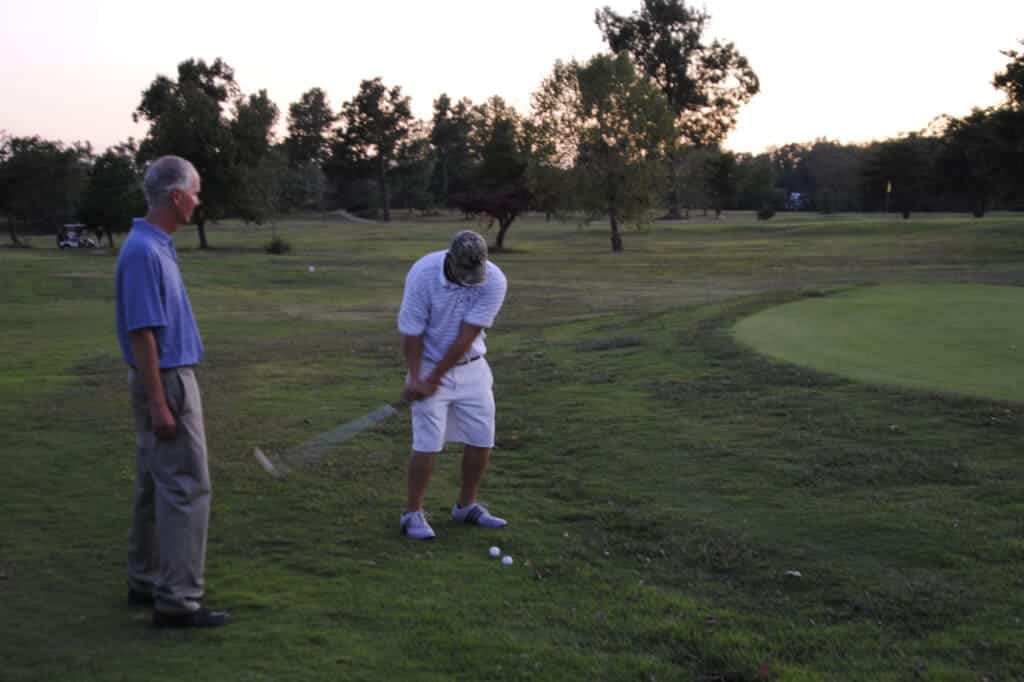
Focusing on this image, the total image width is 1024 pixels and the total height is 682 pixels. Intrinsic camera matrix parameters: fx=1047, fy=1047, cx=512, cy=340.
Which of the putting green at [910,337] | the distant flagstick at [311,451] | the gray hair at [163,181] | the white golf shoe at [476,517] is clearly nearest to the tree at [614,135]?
the putting green at [910,337]

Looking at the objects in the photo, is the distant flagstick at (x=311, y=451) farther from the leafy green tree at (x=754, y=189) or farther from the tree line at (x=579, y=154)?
the leafy green tree at (x=754, y=189)

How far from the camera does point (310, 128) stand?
128 meters

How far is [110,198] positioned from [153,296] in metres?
52.8

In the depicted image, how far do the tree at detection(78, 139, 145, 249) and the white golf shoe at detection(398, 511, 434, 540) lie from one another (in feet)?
166

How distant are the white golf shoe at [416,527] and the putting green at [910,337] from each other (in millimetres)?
5457

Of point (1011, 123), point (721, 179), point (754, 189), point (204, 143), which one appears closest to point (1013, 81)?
point (1011, 123)

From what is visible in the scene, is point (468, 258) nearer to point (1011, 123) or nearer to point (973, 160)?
point (1011, 123)

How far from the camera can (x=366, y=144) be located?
377ft

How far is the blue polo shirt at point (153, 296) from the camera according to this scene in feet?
17.1

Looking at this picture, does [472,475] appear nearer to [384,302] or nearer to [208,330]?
[208,330]

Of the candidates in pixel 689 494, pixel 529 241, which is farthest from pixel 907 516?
pixel 529 241

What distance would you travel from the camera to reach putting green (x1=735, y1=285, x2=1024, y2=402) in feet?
34.7

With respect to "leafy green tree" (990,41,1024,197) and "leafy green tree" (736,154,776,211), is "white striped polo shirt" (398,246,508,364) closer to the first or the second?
"leafy green tree" (990,41,1024,197)

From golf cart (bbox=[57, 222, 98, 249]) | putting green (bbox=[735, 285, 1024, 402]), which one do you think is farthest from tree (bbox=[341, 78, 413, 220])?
putting green (bbox=[735, 285, 1024, 402])
